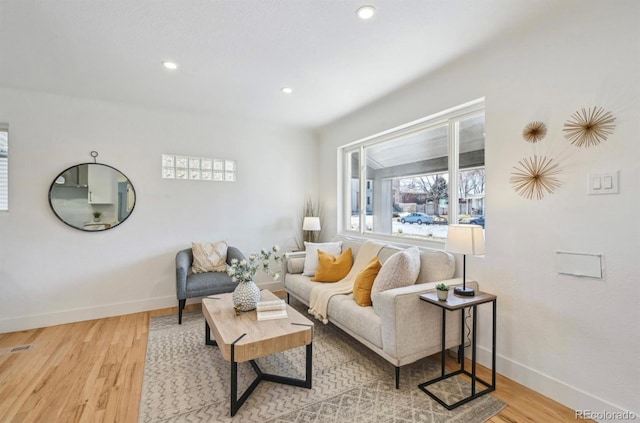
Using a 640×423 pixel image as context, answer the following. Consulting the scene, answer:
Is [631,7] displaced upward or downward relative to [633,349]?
upward

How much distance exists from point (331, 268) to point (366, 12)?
2402 millimetres

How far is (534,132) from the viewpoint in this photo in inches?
82.4

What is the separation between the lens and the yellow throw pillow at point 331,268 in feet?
10.9

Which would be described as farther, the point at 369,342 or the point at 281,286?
the point at 281,286

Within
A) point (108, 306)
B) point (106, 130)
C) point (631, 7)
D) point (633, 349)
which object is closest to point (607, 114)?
point (631, 7)

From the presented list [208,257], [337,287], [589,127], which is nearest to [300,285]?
[337,287]

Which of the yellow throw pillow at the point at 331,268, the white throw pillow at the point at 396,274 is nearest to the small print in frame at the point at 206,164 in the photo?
the yellow throw pillow at the point at 331,268

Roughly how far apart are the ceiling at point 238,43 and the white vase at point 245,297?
1.90 meters

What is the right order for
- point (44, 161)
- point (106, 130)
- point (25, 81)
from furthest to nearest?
point (106, 130) < point (44, 161) < point (25, 81)

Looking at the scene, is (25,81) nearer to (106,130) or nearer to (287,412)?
(106,130)

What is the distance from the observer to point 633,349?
5.40 feet

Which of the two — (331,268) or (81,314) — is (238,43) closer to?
(331,268)

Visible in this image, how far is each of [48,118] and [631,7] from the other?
5.04 meters

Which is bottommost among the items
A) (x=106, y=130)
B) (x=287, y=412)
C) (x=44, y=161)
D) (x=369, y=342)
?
(x=287, y=412)
